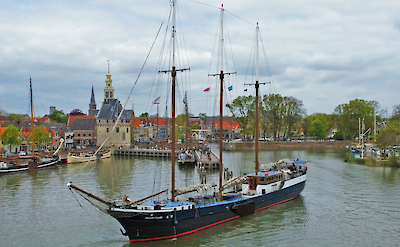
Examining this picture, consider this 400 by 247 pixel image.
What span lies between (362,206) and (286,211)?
7.30 metres

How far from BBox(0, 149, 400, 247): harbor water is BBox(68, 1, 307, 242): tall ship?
2.23ft

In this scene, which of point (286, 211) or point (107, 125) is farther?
point (107, 125)

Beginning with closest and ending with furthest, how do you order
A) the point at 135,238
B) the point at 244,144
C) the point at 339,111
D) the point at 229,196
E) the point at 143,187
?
the point at 135,238
the point at 229,196
the point at 143,187
the point at 244,144
the point at 339,111

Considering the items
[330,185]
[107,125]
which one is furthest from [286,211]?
[107,125]

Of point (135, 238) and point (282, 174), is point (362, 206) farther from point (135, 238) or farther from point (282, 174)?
point (135, 238)

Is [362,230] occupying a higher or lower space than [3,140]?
lower

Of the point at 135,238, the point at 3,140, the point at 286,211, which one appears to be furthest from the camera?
the point at 3,140

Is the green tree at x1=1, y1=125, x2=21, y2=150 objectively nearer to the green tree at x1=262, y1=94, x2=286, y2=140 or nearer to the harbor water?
the harbor water

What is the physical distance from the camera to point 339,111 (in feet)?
400

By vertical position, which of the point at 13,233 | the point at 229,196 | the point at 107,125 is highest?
the point at 107,125

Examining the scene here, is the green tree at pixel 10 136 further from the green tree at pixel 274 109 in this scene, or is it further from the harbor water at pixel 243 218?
the green tree at pixel 274 109

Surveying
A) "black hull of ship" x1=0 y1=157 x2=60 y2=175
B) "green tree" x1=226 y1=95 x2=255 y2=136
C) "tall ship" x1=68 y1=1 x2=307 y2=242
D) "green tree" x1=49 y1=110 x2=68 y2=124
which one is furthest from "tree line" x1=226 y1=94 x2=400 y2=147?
"green tree" x1=49 y1=110 x2=68 y2=124

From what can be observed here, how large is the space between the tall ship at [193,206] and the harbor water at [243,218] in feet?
2.23

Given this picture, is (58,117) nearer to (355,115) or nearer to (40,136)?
(40,136)
